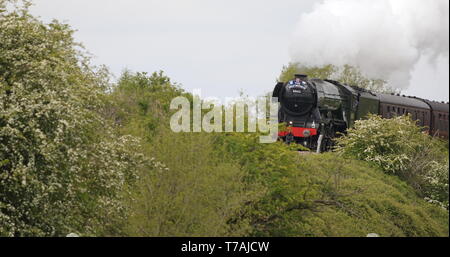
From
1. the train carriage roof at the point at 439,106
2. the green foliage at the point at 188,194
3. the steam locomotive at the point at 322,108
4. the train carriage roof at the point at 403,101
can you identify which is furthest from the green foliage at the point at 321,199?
the train carriage roof at the point at 439,106

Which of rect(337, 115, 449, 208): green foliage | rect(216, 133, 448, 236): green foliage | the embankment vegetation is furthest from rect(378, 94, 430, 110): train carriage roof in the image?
the embankment vegetation

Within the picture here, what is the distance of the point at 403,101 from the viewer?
44.4 meters

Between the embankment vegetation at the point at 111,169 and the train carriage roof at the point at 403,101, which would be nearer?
the embankment vegetation at the point at 111,169

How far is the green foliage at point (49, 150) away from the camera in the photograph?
62.7 ft

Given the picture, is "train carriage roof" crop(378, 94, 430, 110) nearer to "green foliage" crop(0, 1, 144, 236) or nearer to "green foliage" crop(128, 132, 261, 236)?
"green foliage" crop(128, 132, 261, 236)

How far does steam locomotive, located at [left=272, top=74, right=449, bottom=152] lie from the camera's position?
3819 cm

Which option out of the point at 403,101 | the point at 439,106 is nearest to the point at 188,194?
the point at 403,101

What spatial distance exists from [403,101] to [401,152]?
5270 millimetres

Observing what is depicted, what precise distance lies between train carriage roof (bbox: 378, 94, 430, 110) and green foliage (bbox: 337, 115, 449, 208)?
217 cm

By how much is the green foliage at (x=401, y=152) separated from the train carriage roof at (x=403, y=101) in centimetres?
217

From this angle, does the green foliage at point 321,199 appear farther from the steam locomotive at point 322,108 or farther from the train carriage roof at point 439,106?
the train carriage roof at point 439,106

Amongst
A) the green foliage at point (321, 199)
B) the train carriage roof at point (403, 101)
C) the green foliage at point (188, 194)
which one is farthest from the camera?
the train carriage roof at point (403, 101)

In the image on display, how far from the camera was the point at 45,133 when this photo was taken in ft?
65.2
